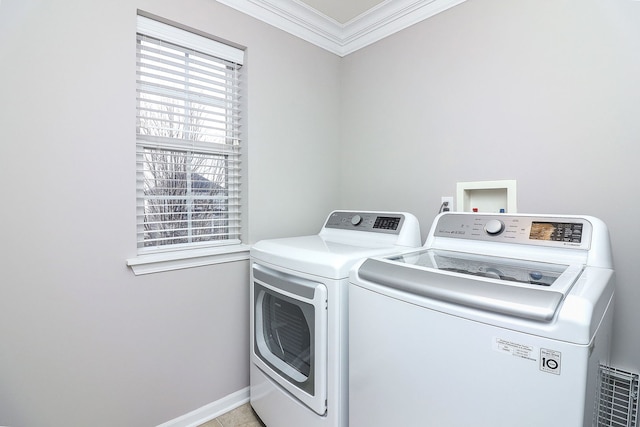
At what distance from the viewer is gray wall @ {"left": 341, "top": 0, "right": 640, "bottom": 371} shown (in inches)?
50.0

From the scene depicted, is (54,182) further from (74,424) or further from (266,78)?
(266,78)

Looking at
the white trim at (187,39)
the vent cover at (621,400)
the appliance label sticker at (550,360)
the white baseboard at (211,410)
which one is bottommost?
the white baseboard at (211,410)

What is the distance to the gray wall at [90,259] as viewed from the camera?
1.20 m

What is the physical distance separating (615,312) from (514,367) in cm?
100

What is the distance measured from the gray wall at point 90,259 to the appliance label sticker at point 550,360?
5.02 ft

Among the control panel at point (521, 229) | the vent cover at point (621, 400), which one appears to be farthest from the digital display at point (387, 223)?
the vent cover at point (621, 400)

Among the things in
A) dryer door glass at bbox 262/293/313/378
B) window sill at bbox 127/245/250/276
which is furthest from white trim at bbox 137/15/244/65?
dryer door glass at bbox 262/293/313/378

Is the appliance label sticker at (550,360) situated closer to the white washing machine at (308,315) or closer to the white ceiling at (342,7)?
the white washing machine at (308,315)

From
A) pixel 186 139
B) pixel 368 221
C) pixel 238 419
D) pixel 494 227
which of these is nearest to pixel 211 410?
pixel 238 419

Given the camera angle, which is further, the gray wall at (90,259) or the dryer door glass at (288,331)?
the dryer door glass at (288,331)

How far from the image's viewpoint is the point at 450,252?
138 cm

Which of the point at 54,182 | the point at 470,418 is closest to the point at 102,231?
the point at 54,182

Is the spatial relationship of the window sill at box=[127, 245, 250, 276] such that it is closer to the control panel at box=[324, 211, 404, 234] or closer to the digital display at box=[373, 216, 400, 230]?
the control panel at box=[324, 211, 404, 234]

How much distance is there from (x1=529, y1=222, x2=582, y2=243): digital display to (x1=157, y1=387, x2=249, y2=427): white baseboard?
5.94 ft
